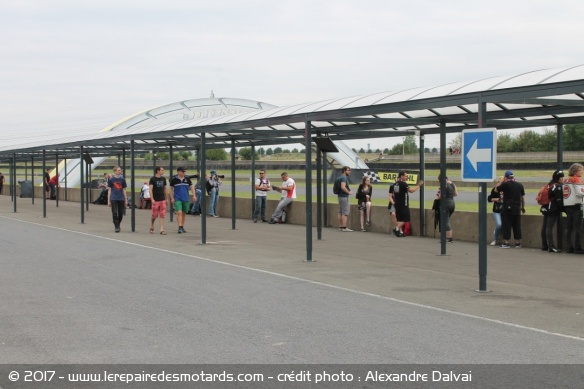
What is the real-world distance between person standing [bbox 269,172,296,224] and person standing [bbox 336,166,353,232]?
273 cm

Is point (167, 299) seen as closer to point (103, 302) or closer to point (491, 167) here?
point (103, 302)

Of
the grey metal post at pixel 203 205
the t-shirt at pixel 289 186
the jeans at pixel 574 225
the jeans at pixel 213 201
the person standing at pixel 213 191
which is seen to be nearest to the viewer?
the jeans at pixel 574 225

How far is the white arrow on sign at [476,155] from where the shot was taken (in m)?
10.2

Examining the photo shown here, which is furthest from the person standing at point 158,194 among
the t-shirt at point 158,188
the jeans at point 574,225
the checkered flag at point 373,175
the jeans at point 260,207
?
the jeans at point 574,225

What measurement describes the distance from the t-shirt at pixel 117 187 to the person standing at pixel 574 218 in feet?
37.3

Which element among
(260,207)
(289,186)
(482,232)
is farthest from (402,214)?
(482,232)

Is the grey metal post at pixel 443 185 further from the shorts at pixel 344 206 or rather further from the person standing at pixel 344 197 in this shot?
the shorts at pixel 344 206

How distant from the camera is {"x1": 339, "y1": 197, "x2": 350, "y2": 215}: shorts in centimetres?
2084

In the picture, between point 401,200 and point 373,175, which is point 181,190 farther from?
point 373,175

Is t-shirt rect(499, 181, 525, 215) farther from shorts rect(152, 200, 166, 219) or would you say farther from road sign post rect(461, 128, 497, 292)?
shorts rect(152, 200, 166, 219)

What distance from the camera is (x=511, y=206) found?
15742 mm

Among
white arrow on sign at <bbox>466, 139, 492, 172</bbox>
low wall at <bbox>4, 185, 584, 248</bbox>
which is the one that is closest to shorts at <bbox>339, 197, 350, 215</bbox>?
low wall at <bbox>4, 185, 584, 248</bbox>

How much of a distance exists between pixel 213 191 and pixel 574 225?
47.8 feet

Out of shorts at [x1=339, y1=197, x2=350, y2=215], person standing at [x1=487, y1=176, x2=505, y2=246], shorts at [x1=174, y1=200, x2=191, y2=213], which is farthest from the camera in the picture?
shorts at [x1=339, y1=197, x2=350, y2=215]
